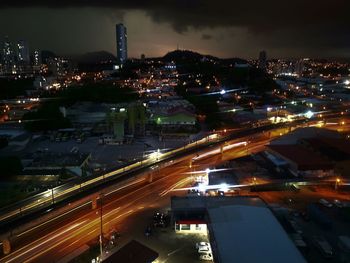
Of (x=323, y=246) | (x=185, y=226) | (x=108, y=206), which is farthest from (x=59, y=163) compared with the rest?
(x=323, y=246)

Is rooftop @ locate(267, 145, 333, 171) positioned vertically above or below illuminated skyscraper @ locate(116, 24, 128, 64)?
below

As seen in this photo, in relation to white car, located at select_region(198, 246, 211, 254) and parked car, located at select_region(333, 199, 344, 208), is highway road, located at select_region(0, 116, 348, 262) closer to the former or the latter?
white car, located at select_region(198, 246, 211, 254)

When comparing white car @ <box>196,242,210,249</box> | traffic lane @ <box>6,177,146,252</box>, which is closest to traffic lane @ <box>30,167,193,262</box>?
traffic lane @ <box>6,177,146,252</box>

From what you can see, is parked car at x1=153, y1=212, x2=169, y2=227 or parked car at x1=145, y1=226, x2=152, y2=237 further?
parked car at x1=153, y1=212, x2=169, y2=227

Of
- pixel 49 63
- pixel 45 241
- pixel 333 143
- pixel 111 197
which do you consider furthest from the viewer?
pixel 49 63

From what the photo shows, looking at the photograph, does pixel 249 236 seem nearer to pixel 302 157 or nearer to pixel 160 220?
pixel 160 220

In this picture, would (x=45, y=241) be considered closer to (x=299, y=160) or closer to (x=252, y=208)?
(x=252, y=208)

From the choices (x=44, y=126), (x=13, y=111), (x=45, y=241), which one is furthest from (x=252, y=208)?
(x=13, y=111)

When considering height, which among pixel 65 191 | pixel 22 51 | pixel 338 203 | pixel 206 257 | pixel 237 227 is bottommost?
pixel 206 257

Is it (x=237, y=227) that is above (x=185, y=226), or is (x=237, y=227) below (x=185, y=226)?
above

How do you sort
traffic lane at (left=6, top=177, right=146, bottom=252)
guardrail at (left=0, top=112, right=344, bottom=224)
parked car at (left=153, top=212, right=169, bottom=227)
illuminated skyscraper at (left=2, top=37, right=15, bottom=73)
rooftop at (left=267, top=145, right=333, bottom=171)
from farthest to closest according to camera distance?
illuminated skyscraper at (left=2, top=37, right=15, bottom=73) → rooftop at (left=267, top=145, right=333, bottom=171) → parked car at (left=153, top=212, right=169, bottom=227) → guardrail at (left=0, top=112, right=344, bottom=224) → traffic lane at (left=6, top=177, right=146, bottom=252)

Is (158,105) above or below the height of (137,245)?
above
